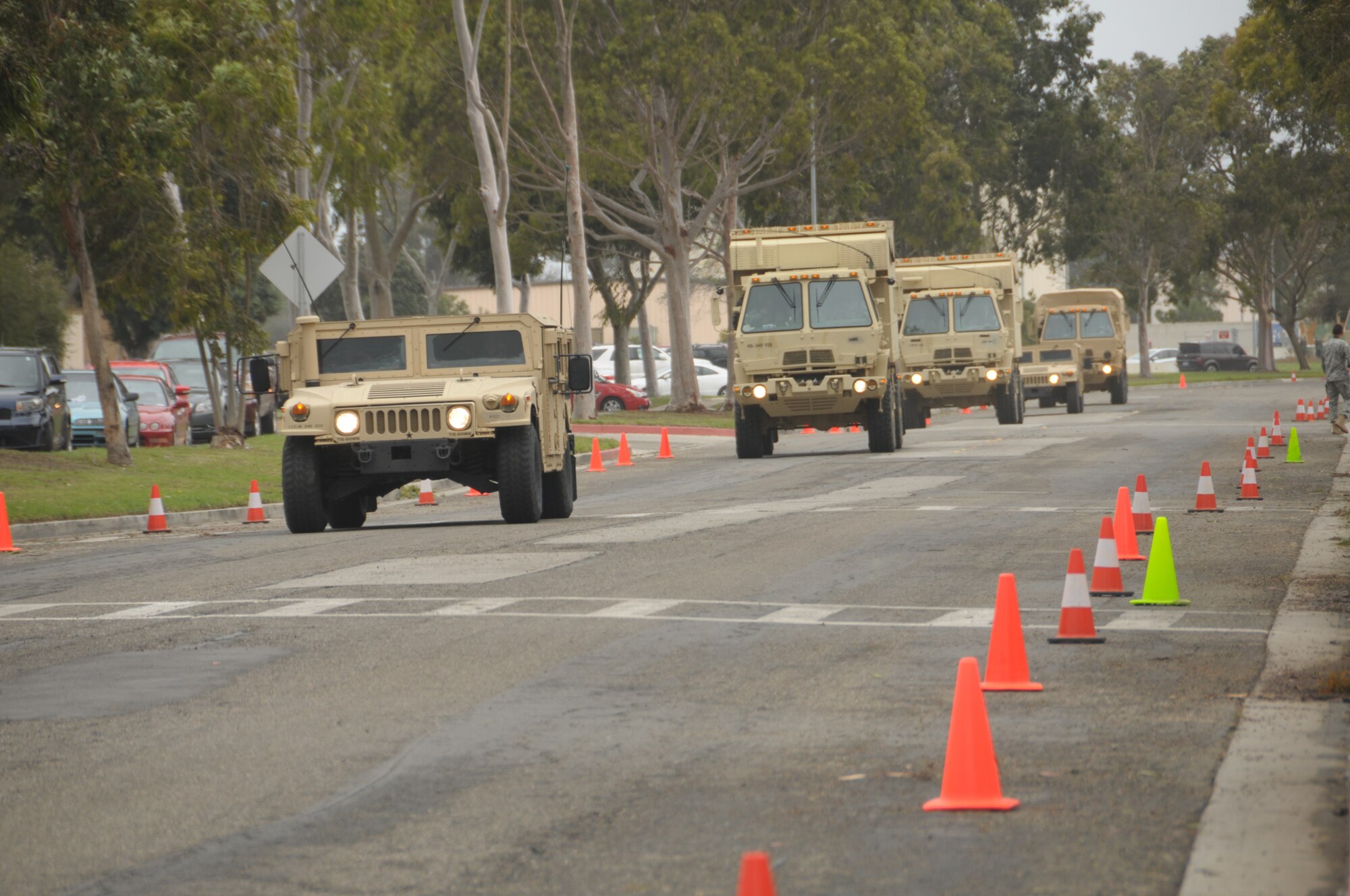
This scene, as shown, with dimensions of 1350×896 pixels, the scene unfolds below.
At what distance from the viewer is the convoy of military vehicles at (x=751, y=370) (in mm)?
16094

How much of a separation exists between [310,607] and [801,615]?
3051mm

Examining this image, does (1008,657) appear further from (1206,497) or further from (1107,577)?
(1206,497)

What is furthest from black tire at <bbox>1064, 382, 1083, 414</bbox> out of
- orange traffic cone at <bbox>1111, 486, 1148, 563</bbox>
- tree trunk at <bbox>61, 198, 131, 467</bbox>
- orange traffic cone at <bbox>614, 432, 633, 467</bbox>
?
orange traffic cone at <bbox>1111, 486, 1148, 563</bbox>

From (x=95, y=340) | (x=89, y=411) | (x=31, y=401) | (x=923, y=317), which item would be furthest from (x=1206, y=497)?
(x=89, y=411)

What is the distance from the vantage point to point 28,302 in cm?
4803

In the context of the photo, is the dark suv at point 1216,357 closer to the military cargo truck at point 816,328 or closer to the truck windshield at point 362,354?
the military cargo truck at point 816,328

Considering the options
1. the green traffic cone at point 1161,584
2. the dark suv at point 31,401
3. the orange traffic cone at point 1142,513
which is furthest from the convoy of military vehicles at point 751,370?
the green traffic cone at point 1161,584

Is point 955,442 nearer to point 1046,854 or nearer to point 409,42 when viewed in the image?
point 409,42

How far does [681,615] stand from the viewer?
33.8 feet

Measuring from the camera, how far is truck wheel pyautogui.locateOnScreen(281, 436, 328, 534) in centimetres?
1627

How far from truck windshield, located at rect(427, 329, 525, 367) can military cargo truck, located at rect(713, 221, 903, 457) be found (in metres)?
10.2

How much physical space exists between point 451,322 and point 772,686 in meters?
9.68

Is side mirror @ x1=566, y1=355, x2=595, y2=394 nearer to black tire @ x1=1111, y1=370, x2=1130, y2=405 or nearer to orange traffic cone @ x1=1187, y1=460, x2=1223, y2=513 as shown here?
orange traffic cone @ x1=1187, y1=460, x2=1223, y2=513

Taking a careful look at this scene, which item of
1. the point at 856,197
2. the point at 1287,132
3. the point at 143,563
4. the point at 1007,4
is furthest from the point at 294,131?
the point at 1287,132
